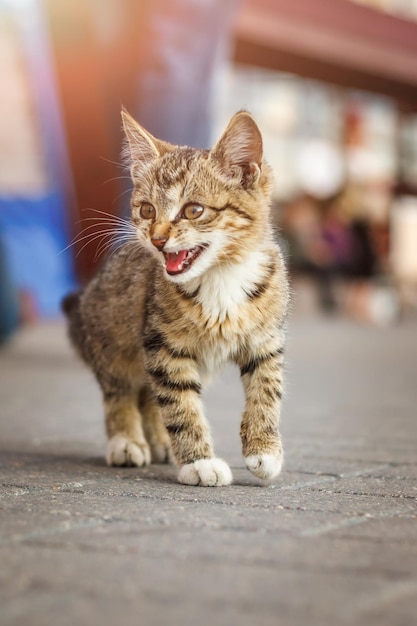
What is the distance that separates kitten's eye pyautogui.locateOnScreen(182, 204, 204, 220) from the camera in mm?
2715

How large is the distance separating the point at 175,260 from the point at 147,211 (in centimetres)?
23

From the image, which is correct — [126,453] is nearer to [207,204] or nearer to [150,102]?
[207,204]

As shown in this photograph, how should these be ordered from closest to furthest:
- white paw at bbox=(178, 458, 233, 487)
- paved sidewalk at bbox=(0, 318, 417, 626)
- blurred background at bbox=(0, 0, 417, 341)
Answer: paved sidewalk at bbox=(0, 318, 417, 626) → white paw at bbox=(178, 458, 233, 487) → blurred background at bbox=(0, 0, 417, 341)

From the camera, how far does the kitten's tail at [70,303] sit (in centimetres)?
360

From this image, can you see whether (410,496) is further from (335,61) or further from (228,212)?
(335,61)

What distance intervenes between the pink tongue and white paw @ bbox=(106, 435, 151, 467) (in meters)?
0.59

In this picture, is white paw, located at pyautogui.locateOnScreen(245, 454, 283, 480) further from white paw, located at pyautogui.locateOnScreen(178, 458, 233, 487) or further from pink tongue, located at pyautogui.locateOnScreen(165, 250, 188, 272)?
pink tongue, located at pyautogui.locateOnScreen(165, 250, 188, 272)

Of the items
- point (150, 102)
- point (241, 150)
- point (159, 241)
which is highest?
point (150, 102)

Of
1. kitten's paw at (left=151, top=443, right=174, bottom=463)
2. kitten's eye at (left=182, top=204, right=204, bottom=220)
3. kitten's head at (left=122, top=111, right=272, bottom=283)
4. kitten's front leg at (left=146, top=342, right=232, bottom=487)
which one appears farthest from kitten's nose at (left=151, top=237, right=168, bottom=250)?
kitten's paw at (left=151, top=443, right=174, bottom=463)

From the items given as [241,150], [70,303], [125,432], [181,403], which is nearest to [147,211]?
[241,150]

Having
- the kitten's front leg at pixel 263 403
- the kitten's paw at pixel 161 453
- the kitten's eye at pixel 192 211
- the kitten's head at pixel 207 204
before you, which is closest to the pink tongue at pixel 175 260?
the kitten's head at pixel 207 204

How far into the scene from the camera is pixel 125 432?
3047mm

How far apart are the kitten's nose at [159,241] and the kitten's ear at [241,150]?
31 centimetres

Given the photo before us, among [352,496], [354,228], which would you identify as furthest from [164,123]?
[354,228]
